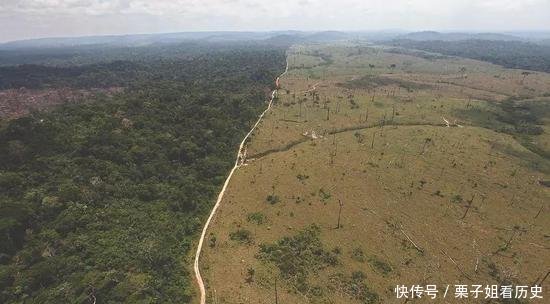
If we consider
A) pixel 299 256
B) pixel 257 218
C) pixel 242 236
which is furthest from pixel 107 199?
pixel 299 256

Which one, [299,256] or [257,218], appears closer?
[299,256]

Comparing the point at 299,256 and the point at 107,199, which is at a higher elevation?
the point at 107,199

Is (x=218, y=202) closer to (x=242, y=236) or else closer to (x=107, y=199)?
(x=242, y=236)

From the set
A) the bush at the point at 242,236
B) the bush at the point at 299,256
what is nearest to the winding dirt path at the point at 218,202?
the bush at the point at 242,236

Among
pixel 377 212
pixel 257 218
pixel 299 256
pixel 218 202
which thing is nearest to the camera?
pixel 299 256

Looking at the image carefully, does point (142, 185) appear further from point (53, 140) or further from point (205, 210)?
point (53, 140)

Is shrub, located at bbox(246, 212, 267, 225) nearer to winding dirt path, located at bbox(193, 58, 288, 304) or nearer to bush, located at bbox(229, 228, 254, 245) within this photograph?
bush, located at bbox(229, 228, 254, 245)
